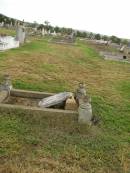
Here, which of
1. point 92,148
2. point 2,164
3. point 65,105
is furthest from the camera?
point 65,105

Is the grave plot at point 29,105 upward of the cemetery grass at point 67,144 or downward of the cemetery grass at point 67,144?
upward

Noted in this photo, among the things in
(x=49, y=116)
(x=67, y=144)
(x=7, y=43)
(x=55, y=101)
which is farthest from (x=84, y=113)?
(x=7, y=43)

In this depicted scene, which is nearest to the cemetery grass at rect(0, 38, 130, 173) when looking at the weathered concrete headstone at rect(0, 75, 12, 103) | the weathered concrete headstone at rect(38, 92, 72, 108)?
the weathered concrete headstone at rect(38, 92, 72, 108)

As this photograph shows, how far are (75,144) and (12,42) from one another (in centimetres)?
1833

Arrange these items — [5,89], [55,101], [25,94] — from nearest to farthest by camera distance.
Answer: [55,101]
[5,89]
[25,94]

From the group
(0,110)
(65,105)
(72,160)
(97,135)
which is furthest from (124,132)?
(0,110)

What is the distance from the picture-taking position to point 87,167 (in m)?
4.83

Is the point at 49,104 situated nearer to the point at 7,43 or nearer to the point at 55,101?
the point at 55,101

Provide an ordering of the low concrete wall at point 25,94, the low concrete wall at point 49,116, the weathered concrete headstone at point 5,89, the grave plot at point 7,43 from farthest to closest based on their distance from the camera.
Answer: the grave plot at point 7,43 < the low concrete wall at point 25,94 < the weathered concrete headstone at point 5,89 < the low concrete wall at point 49,116

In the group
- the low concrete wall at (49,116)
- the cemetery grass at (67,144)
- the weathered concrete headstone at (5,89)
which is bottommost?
the cemetery grass at (67,144)

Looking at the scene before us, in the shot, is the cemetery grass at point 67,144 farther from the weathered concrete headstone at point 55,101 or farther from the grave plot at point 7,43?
the grave plot at point 7,43

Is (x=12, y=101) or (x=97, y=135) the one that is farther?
(x=12, y=101)

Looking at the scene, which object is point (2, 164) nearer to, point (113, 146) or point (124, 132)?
point (113, 146)

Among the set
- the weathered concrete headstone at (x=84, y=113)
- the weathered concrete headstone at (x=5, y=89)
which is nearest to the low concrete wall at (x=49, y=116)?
the weathered concrete headstone at (x=84, y=113)
